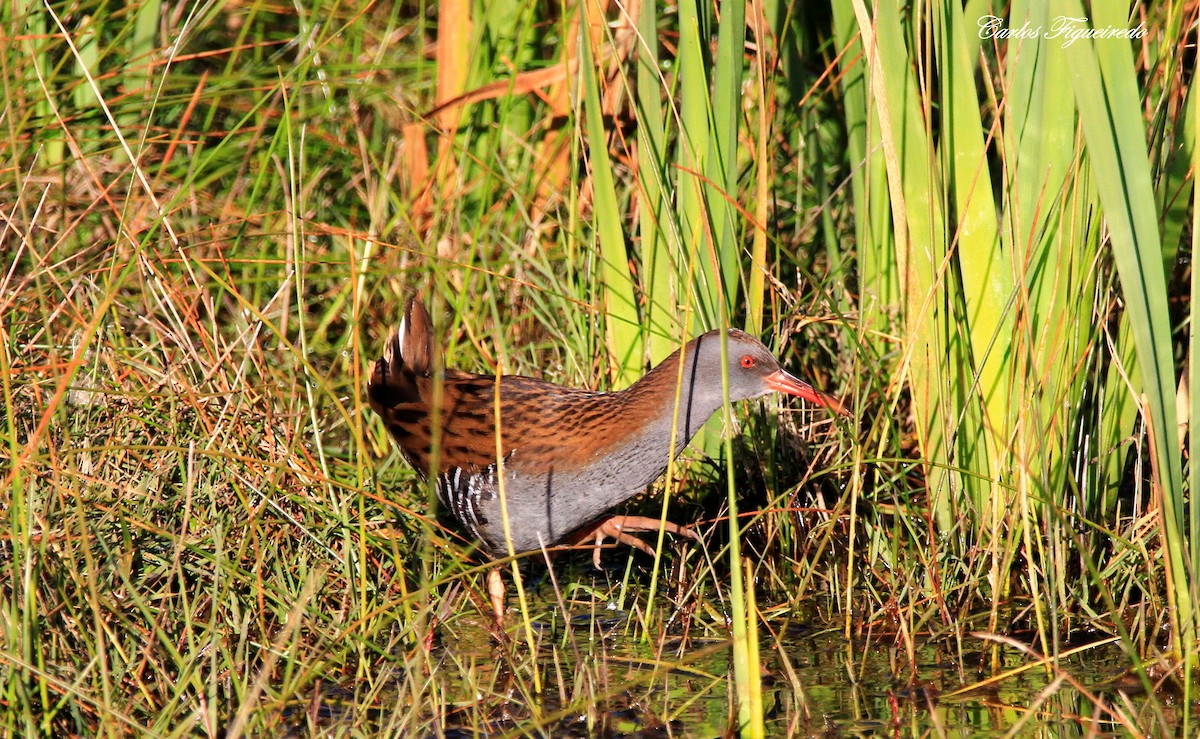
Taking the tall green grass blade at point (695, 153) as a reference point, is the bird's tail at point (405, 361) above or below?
below

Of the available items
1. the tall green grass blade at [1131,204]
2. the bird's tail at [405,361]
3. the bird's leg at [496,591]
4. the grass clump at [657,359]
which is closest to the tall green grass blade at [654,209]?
the grass clump at [657,359]

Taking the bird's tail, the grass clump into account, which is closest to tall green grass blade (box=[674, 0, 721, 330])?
the grass clump

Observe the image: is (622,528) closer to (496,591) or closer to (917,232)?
(496,591)

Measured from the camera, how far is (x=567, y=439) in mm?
3316

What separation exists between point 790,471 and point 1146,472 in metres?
0.97

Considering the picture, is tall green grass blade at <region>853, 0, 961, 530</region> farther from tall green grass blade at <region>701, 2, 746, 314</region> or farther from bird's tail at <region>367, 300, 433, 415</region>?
bird's tail at <region>367, 300, 433, 415</region>

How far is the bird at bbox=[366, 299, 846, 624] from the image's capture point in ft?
10.7

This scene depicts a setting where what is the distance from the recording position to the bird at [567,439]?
327 centimetres

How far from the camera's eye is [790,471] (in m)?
3.74

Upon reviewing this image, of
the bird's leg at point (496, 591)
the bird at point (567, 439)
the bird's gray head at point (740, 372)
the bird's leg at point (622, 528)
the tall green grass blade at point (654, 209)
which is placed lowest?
the bird's leg at point (496, 591)

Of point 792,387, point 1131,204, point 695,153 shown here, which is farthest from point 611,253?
point 1131,204

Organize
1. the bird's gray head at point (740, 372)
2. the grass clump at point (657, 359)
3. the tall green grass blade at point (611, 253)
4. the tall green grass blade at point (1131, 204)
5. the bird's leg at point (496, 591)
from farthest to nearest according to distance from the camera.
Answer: the tall green grass blade at point (611, 253)
the bird's leg at point (496, 591)
the bird's gray head at point (740, 372)
the grass clump at point (657, 359)
the tall green grass blade at point (1131, 204)

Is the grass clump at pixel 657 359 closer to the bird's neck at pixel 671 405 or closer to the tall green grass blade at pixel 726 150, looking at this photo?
the tall green grass blade at pixel 726 150

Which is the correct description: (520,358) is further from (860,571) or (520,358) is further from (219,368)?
(860,571)
